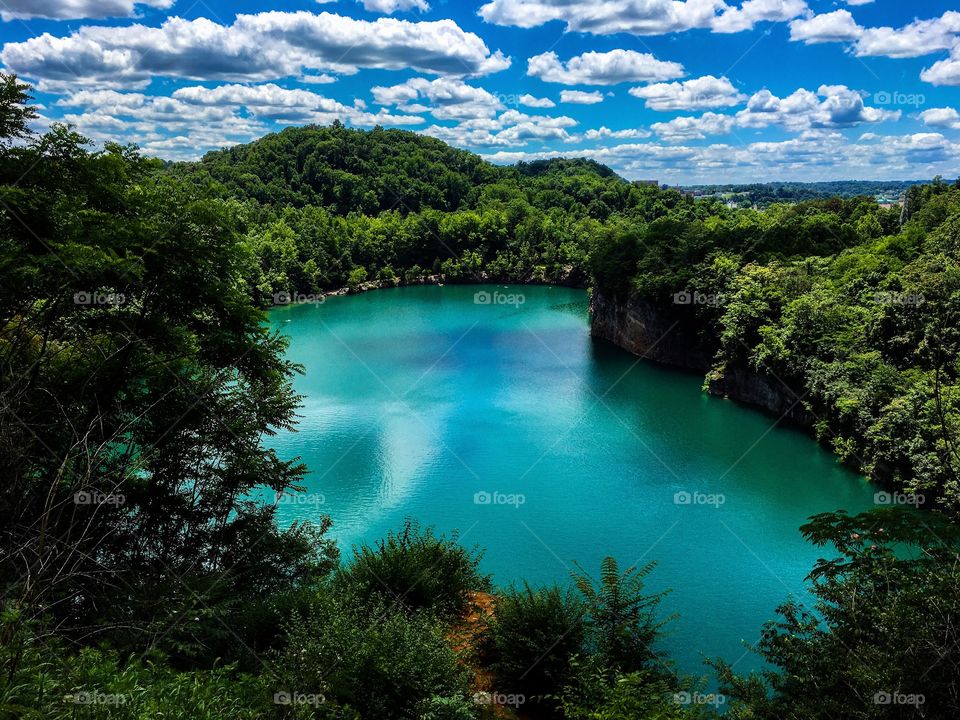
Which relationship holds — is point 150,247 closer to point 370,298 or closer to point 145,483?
point 145,483

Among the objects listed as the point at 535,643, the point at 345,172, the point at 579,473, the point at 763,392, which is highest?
the point at 345,172

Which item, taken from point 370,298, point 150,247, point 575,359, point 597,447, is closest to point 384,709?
point 150,247

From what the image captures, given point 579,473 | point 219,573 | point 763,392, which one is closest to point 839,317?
point 763,392

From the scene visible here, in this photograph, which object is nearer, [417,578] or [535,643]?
[535,643]

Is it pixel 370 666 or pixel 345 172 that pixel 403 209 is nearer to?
pixel 345 172

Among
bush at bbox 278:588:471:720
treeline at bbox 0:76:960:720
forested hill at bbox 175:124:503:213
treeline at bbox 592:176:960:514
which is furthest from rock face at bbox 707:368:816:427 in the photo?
forested hill at bbox 175:124:503:213

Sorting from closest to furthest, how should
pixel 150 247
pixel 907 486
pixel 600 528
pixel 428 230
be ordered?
pixel 150 247, pixel 600 528, pixel 907 486, pixel 428 230

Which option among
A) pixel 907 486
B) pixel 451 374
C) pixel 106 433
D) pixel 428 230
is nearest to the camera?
pixel 106 433
